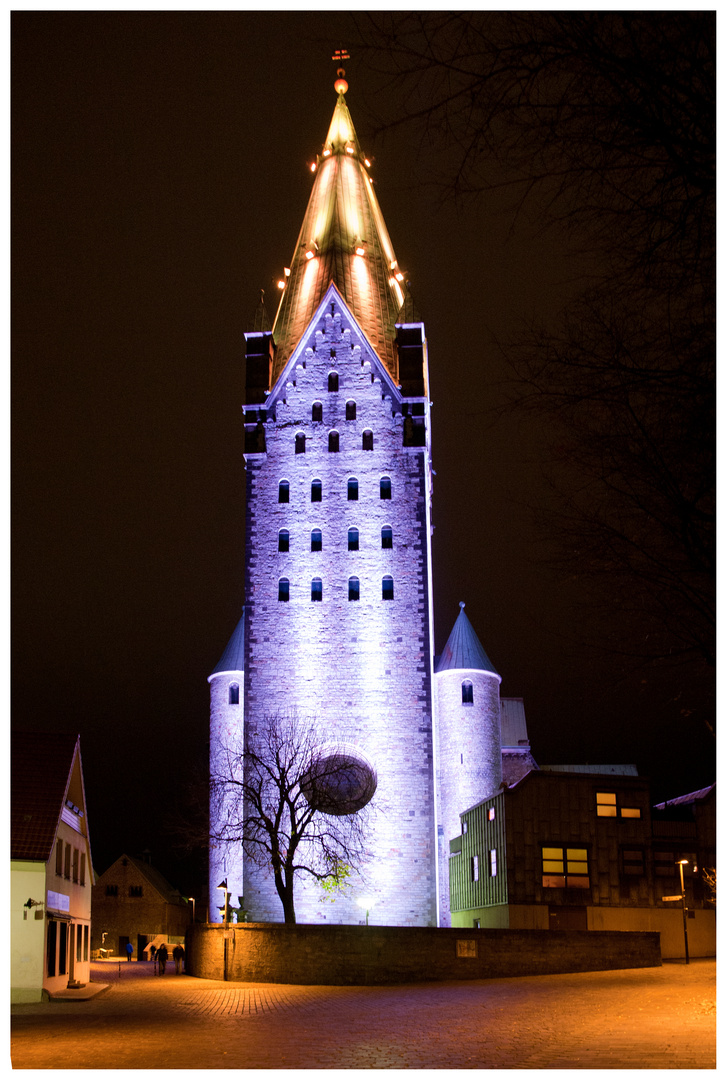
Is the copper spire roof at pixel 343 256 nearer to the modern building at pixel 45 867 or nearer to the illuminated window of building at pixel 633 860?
the illuminated window of building at pixel 633 860

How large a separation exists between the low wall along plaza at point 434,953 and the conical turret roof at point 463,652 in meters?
21.3

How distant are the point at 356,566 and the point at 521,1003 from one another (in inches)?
1051

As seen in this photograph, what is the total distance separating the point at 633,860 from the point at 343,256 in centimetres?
2987

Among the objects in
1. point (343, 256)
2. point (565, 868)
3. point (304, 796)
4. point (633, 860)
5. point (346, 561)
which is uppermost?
point (343, 256)

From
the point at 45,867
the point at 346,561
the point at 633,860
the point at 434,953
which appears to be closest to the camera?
the point at 45,867

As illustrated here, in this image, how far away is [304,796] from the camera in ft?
134

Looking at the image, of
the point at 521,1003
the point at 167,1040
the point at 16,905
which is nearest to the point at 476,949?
the point at 521,1003

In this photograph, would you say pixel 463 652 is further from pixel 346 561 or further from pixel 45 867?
pixel 45 867

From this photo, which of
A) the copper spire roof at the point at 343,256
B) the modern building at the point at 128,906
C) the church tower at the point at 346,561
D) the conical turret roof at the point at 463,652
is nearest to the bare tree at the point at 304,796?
the church tower at the point at 346,561

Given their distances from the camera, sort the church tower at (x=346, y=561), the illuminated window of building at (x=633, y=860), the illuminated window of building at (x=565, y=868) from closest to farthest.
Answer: the illuminated window of building at (x=565, y=868) < the illuminated window of building at (x=633, y=860) < the church tower at (x=346, y=561)

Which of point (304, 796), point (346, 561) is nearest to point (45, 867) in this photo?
point (304, 796)

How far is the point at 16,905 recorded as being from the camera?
24.7 m

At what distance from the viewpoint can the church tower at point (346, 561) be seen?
41.6m

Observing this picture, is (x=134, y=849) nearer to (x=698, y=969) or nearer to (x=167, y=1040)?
(x=698, y=969)
